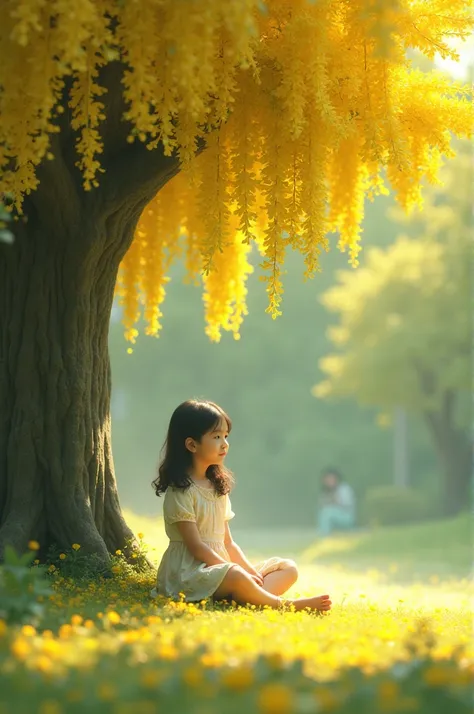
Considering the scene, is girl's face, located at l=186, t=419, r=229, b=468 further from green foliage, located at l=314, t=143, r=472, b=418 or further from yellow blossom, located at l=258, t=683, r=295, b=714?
green foliage, located at l=314, t=143, r=472, b=418

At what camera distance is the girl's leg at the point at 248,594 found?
220 inches

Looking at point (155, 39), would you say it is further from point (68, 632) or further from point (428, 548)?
point (428, 548)

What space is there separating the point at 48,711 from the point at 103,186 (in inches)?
158

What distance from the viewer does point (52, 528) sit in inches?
247

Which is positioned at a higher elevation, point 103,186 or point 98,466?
point 103,186

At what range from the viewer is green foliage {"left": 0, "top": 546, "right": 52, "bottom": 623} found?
3.87 metres

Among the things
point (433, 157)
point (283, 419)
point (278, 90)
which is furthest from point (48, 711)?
point (283, 419)

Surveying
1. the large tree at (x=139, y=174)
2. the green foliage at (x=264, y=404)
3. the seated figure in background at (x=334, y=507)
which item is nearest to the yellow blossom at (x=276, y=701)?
the large tree at (x=139, y=174)

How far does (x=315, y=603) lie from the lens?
5.59m

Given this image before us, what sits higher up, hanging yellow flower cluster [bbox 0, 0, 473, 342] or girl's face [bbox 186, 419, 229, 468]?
hanging yellow flower cluster [bbox 0, 0, 473, 342]

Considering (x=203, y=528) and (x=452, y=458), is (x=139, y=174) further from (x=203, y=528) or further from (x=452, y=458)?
(x=452, y=458)

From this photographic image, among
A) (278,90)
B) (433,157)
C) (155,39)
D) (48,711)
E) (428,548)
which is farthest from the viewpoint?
(428,548)

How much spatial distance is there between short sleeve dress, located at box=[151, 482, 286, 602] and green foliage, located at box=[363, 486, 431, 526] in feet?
66.0

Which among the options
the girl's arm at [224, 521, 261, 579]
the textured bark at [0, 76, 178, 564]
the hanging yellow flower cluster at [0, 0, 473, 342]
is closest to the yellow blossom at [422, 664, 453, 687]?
the hanging yellow flower cluster at [0, 0, 473, 342]
